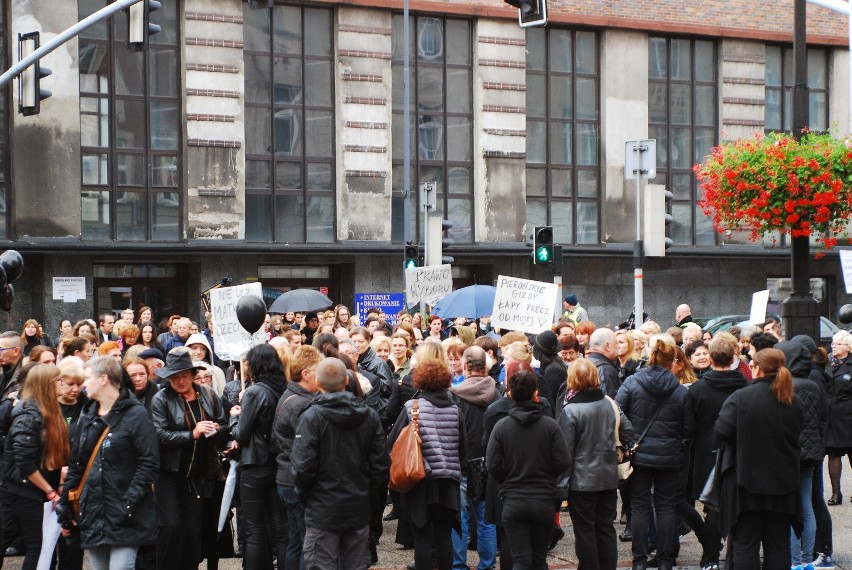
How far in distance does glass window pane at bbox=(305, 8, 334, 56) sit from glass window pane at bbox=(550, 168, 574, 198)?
6320mm

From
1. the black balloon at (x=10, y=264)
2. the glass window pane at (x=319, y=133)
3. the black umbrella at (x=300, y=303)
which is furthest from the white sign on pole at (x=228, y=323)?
→ the glass window pane at (x=319, y=133)

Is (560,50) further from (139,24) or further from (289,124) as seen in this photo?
(139,24)

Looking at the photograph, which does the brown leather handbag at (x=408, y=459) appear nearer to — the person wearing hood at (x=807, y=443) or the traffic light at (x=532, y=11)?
the person wearing hood at (x=807, y=443)

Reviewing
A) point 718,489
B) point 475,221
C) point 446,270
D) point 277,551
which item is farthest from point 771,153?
point 475,221

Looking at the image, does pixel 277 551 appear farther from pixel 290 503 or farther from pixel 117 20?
pixel 117 20

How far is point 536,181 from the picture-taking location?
101 ft

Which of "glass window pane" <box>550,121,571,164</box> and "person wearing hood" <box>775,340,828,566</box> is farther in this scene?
"glass window pane" <box>550,121,571,164</box>

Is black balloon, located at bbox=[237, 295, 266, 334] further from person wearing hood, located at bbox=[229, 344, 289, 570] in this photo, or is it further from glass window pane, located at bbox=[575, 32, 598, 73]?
glass window pane, located at bbox=[575, 32, 598, 73]

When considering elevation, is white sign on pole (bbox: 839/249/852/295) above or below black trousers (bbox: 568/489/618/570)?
above

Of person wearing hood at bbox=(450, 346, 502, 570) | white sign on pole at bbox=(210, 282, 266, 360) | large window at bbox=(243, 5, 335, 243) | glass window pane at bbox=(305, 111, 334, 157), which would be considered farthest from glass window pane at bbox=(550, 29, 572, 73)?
person wearing hood at bbox=(450, 346, 502, 570)

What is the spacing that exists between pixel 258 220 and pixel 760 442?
20.3 meters

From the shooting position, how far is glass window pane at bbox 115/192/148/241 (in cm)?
2692

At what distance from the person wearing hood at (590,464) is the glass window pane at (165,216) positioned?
747 inches

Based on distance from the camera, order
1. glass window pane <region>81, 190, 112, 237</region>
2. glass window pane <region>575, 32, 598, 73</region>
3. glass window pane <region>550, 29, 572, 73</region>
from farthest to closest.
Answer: glass window pane <region>575, 32, 598, 73</region> → glass window pane <region>550, 29, 572, 73</region> → glass window pane <region>81, 190, 112, 237</region>
